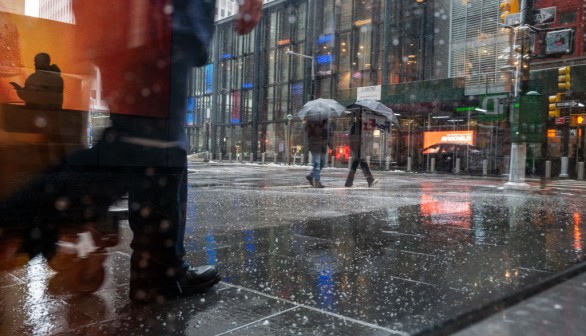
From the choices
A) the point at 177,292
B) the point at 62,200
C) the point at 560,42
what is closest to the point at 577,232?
the point at 177,292

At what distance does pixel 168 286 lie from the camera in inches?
89.0

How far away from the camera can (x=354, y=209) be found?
5.97 m

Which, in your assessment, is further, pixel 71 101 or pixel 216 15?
pixel 216 15

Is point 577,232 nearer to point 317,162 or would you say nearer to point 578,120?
point 317,162

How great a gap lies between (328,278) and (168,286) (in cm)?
96

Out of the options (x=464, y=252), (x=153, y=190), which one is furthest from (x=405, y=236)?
(x=153, y=190)

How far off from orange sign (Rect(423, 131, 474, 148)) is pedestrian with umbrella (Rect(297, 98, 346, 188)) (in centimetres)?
1630

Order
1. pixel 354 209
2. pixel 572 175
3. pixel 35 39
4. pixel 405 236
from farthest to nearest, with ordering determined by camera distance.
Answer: pixel 572 175 → pixel 354 209 → pixel 405 236 → pixel 35 39

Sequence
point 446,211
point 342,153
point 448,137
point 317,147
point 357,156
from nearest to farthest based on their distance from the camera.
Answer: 1. point 446,211
2. point 317,147
3. point 357,156
4. point 448,137
5. point 342,153

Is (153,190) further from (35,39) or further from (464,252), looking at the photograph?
(464,252)

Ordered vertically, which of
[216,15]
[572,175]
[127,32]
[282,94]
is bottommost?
[572,175]

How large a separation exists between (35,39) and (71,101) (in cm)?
27

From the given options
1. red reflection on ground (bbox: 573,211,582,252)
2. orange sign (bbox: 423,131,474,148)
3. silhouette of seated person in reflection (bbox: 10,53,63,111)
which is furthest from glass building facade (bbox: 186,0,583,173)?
silhouette of seated person in reflection (bbox: 10,53,63,111)

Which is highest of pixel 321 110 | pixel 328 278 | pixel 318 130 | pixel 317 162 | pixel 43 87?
pixel 321 110
